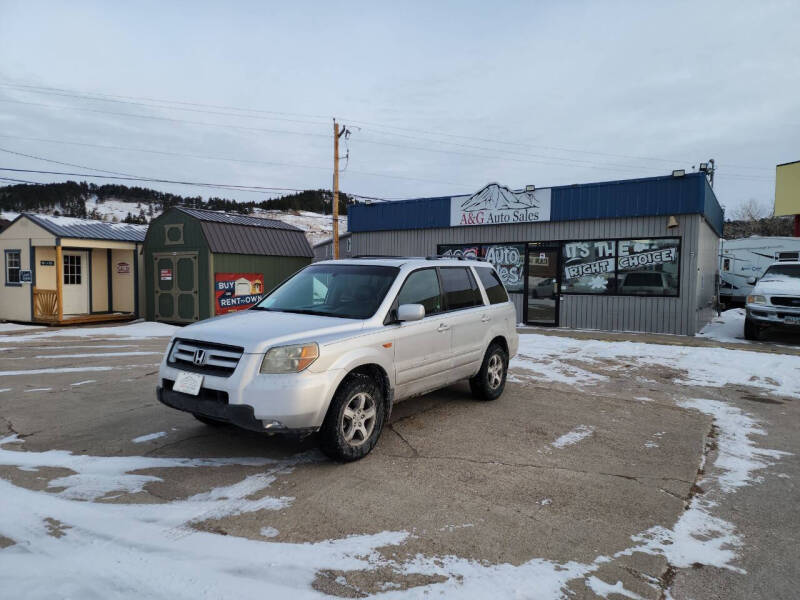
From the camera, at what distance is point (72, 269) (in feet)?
58.8

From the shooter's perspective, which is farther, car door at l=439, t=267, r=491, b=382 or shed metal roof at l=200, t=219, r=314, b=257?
shed metal roof at l=200, t=219, r=314, b=257

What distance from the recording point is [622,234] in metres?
14.3

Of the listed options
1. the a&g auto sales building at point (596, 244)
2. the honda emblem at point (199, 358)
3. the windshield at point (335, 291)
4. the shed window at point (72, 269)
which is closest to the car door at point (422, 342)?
the windshield at point (335, 291)

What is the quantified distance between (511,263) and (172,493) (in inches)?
537

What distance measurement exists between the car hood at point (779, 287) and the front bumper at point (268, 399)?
39.7 ft

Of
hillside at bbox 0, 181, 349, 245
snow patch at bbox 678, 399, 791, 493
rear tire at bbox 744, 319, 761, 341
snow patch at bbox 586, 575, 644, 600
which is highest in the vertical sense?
hillside at bbox 0, 181, 349, 245

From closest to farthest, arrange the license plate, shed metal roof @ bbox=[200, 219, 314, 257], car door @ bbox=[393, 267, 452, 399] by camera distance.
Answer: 1. the license plate
2. car door @ bbox=[393, 267, 452, 399]
3. shed metal roof @ bbox=[200, 219, 314, 257]

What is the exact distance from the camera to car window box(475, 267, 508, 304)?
22.2ft

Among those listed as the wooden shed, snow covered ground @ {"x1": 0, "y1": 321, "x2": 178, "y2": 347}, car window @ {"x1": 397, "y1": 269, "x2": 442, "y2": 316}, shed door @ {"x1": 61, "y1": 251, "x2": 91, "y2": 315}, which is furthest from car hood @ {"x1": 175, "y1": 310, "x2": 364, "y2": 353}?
shed door @ {"x1": 61, "y1": 251, "x2": 91, "y2": 315}

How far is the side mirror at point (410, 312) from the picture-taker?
4805mm

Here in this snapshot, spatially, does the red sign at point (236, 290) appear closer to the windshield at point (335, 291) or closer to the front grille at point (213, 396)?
the windshield at point (335, 291)

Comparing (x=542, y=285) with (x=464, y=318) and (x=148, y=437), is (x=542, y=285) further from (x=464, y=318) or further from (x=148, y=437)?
(x=148, y=437)

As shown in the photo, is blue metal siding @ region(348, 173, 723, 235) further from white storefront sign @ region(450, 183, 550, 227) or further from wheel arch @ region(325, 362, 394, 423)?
wheel arch @ region(325, 362, 394, 423)

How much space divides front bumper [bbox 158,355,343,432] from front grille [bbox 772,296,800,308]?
12.0m
